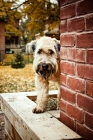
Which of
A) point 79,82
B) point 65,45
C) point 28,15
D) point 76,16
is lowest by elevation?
point 79,82

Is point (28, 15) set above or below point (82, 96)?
above

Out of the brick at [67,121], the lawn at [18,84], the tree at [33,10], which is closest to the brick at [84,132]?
the brick at [67,121]

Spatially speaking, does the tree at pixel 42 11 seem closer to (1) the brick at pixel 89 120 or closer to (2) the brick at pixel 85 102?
(2) the brick at pixel 85 102

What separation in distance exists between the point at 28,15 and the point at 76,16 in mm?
17546

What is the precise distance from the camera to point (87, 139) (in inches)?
87.7

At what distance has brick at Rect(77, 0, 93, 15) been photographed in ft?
6.94

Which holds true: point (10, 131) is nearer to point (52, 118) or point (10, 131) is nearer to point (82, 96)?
point (52, 118)

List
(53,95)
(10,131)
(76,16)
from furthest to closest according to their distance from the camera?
(53,95), (10,131), (76,16)

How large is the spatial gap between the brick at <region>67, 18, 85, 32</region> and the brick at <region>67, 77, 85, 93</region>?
44 centimetres

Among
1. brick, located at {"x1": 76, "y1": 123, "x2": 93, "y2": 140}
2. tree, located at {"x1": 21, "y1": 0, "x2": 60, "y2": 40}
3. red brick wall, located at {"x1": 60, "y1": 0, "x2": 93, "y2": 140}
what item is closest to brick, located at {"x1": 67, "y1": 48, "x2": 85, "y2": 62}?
red brick wall, located at {"x1": 60, "y1": 0, "x2": 93, "y2": 140}

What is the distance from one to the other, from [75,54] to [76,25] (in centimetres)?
25

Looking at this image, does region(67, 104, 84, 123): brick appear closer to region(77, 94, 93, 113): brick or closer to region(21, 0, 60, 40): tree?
region(77, 94, 93, 113): brick

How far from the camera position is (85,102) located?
89.3 inches

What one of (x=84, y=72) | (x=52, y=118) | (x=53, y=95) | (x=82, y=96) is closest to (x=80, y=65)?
(x=84, y=72)
